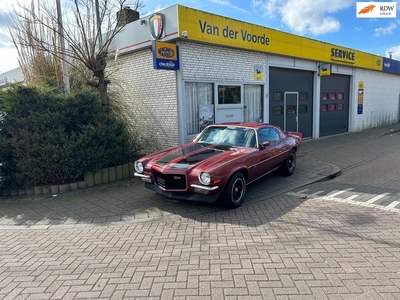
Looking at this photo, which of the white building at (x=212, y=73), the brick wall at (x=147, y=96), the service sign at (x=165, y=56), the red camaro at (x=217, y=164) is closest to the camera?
the red camaro at (x=217, y=164)

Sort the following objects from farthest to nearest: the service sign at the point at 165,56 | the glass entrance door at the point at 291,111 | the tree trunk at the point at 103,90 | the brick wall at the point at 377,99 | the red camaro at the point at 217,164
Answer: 1. the brick wall at the point at 377,99
2. the glass entrance door at the point at 291,111
3. the tree trunk at the point at 103,90
4. the service sign at the point at 165,56
5. the red camaro at the point at 217,164

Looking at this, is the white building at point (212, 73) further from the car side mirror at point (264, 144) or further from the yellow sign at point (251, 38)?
the car side mirror at point (264, 144)

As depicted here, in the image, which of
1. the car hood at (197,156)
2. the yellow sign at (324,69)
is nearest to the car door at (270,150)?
the car hood at (197,156)

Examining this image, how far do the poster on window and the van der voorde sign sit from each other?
8.10 feet

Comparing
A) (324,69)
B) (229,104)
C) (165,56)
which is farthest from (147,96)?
(324,69)

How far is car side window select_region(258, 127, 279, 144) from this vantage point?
6246mm

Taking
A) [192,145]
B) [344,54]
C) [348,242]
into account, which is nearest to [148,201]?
[192,145]

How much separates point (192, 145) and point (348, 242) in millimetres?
3525

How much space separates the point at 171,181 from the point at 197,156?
2.41 feet

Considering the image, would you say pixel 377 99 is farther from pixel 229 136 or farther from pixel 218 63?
pixel 229 136

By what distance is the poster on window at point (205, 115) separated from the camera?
9.35 m

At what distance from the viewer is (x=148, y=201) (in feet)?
18.5

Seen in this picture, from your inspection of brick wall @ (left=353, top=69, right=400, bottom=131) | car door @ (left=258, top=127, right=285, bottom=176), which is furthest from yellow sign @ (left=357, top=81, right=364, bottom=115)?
car door @ (left=258, top=127, right=285, bottom=176)

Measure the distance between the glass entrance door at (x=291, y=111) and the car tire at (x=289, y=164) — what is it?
19.0 feet
